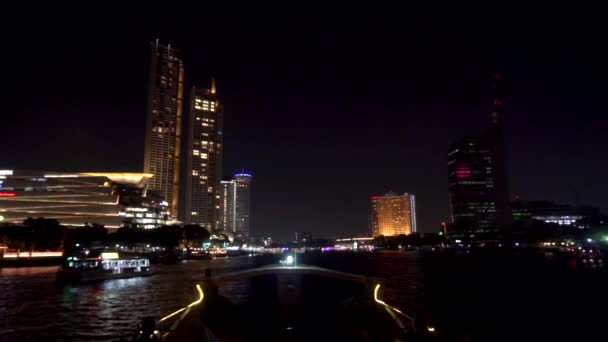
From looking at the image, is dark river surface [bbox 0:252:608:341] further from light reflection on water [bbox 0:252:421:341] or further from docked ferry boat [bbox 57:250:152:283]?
docked ferry boat [bbox 57:250:152:283]

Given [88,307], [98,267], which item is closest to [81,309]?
[88,307]

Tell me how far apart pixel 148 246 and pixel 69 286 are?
13684 centimetres

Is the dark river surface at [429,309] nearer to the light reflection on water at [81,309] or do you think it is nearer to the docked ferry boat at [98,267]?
the light reflection on water at [81,309]

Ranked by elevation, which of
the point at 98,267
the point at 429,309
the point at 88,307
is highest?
the point at 98,267

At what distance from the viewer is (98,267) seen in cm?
7288

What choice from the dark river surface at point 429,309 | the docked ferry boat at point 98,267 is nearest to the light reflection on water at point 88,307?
the dark river surface at point 429,309

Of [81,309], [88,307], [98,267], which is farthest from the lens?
[98,267]

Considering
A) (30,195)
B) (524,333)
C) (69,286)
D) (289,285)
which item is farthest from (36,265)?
(524,333)

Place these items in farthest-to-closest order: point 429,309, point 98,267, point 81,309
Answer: point 98,267
point 81,309
point 429,309

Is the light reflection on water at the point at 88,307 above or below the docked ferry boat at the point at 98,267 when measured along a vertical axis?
below

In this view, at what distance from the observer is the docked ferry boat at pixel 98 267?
65938mm

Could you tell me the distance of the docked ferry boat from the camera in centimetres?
6594

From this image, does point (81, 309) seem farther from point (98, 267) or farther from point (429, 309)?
point (98, 267)

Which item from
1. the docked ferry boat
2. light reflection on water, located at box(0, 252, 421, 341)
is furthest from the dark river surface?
the docked ferry boat
